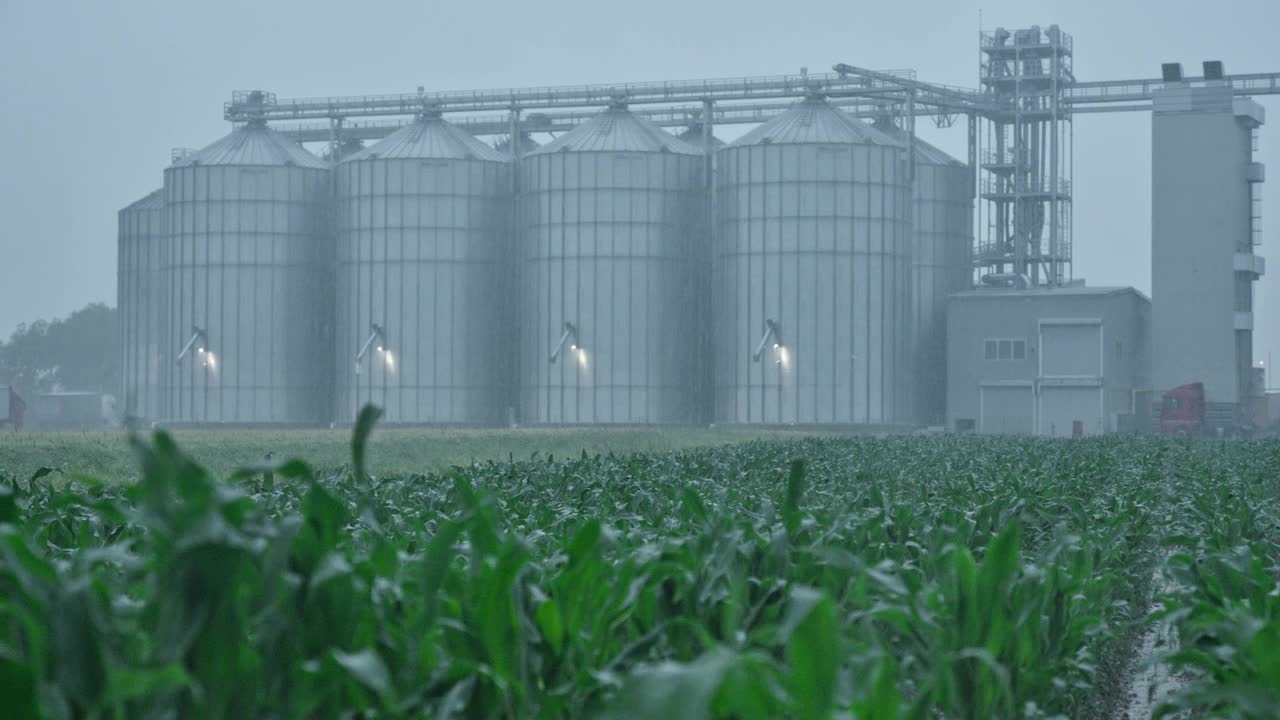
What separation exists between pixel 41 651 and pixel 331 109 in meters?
70.7

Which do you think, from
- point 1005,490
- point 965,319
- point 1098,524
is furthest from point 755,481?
point 965,319

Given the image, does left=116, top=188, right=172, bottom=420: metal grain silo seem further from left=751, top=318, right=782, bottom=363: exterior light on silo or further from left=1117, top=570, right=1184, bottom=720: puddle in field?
left=1117, top=570, right=1184, bottom=720: puddle in field

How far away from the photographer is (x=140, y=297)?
7562cm

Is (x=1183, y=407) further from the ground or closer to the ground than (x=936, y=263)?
closer to the ground

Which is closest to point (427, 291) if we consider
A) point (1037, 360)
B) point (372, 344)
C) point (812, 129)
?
point (372, 344)

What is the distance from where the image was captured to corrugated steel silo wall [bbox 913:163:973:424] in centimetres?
6500

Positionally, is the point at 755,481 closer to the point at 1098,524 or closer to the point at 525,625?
the point at 1098,524

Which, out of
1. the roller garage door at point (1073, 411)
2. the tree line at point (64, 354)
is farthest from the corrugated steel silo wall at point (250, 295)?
the tree line at point (64, 354)

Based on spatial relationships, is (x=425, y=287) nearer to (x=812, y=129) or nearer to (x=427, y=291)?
(x=427, y=291)

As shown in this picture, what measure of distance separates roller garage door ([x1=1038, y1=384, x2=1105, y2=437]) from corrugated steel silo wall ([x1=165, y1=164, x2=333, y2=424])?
29.0 meters

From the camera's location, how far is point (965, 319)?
63562 mm

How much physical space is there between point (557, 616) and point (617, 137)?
60356 millimetres

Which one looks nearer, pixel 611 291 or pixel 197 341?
pixel 611 291

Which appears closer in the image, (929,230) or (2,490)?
(2,490)
